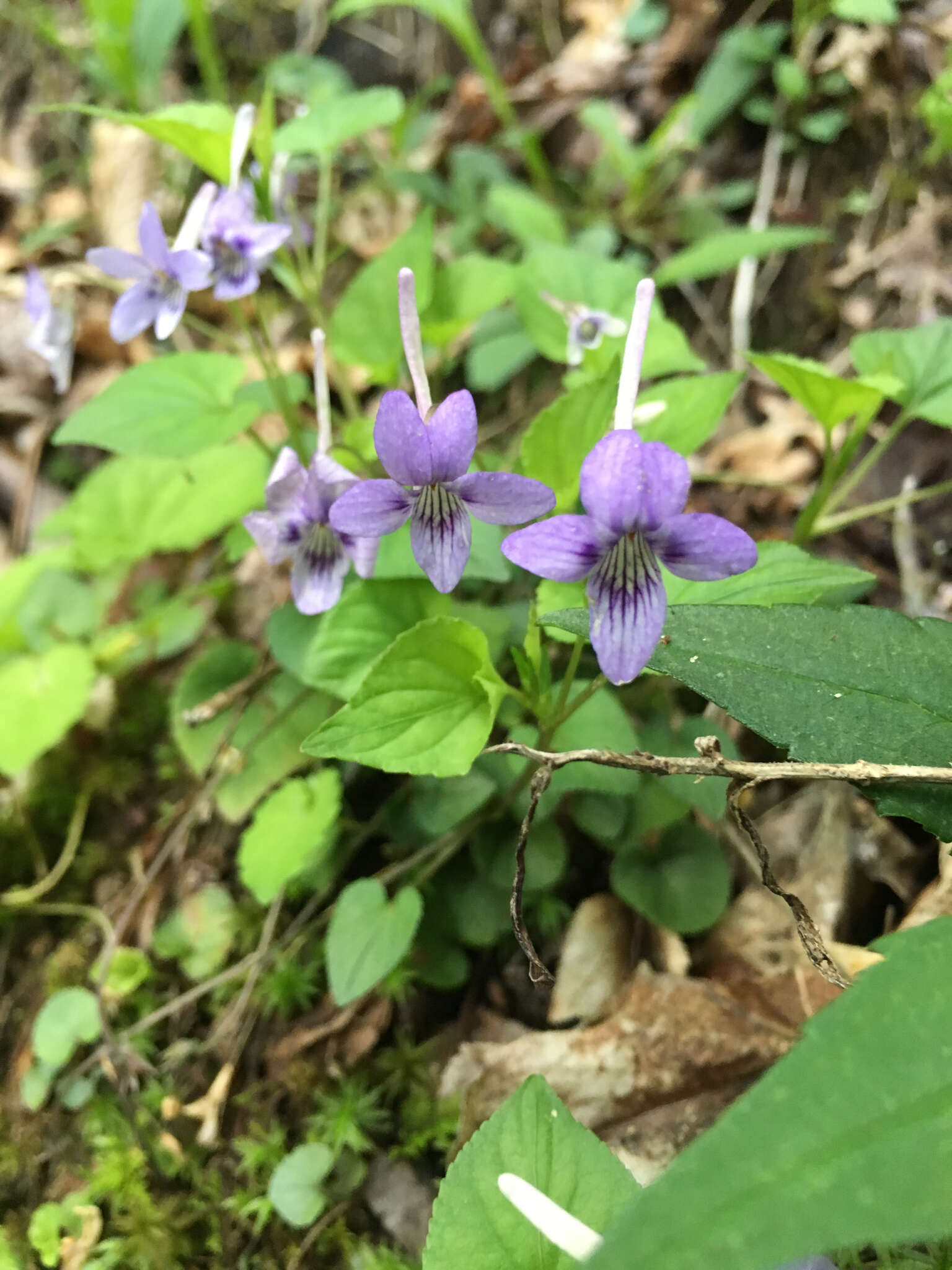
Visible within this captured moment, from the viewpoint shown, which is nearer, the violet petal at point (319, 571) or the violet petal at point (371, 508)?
the violet petal at point (371, 508)

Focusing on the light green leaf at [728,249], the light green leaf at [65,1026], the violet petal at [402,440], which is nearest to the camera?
Answer: the violet petal at [402,440]

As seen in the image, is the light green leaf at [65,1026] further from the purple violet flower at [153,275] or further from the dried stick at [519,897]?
the purple violet flower at [153,275]

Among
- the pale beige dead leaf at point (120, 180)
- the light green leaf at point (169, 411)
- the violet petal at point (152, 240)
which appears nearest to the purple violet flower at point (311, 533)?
the light green leaf at point (169, 411)

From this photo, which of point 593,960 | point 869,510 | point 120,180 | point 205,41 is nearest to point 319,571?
point 593,960

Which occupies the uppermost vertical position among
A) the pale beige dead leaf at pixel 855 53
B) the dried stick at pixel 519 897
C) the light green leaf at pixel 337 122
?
the pale beige dead leaf at pixel 855 53

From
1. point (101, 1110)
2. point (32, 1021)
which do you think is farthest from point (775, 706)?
point (32, 1021)

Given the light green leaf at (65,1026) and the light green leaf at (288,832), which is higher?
the light green leaf at (288,832)

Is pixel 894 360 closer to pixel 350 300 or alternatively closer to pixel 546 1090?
pixel 350 300
